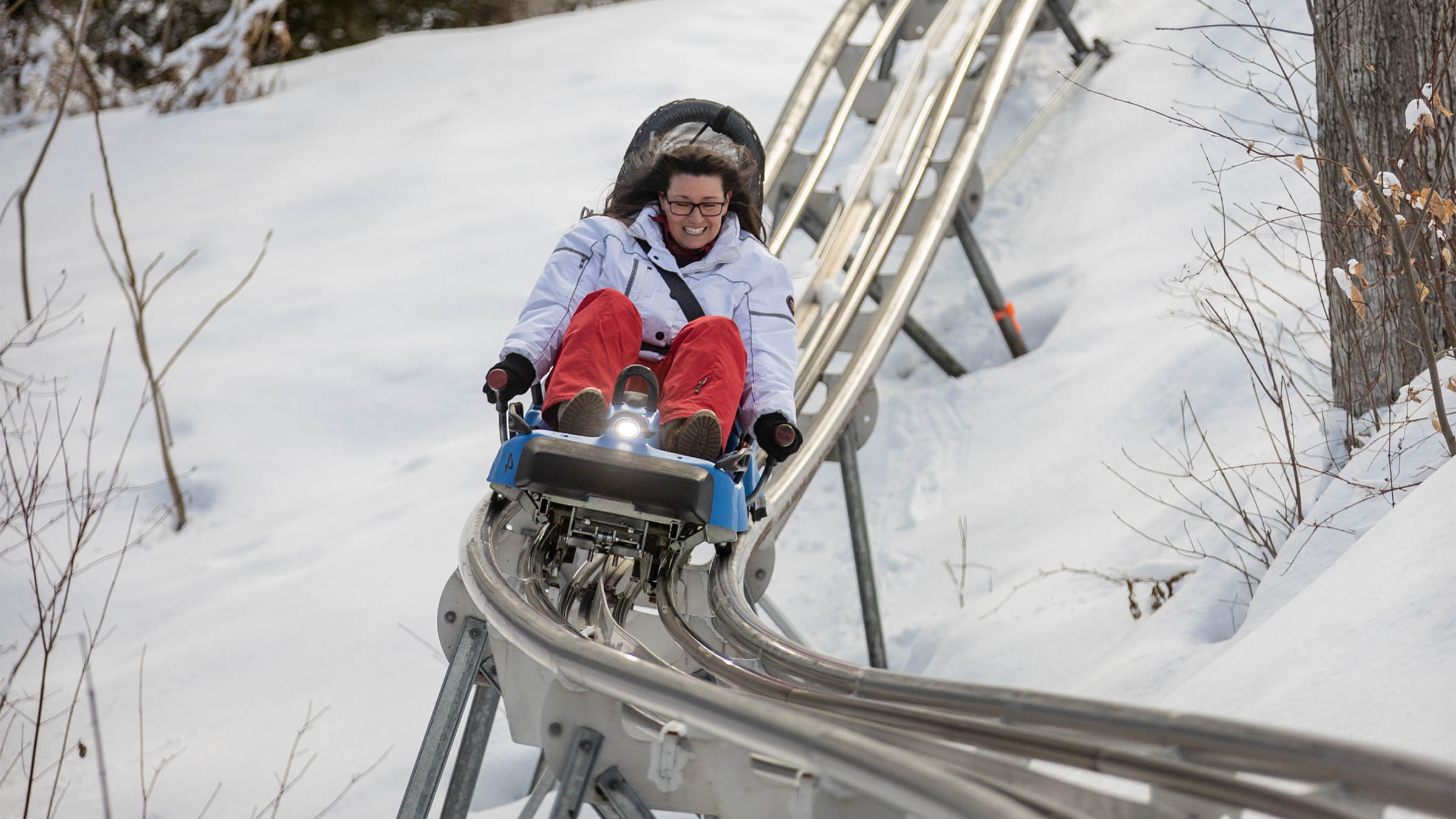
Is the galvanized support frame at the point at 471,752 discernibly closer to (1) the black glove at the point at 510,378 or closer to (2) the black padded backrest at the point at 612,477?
(2) the black padded backrest at the point at 612,477

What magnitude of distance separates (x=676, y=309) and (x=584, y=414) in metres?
0.57

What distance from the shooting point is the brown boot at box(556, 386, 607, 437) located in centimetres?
241

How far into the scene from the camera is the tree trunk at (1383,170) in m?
2.85

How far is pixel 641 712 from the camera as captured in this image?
72.8 inches

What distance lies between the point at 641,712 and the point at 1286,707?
3.46ft

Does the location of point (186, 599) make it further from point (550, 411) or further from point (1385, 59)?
point (1385, 59)

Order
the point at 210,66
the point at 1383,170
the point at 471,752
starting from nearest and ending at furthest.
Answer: the point at 471,752 < the point at 1383,170 < the point at 210,66

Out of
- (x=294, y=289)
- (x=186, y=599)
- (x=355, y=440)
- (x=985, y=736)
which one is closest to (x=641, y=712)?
(x=985, y=736)

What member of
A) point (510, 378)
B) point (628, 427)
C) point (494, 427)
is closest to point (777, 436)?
point (628, 427)

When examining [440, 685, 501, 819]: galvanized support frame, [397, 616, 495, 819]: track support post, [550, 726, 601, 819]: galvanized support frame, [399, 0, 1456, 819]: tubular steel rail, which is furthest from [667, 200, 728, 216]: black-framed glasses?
[550, 726, 601, 819]: galvanized support frame

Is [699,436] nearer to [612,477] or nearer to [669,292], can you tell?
[612,477]

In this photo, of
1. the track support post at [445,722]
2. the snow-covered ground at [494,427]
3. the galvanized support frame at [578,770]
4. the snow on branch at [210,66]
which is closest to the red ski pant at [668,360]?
the track support post at [445,722]

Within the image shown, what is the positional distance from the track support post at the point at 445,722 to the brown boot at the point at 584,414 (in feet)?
1.59

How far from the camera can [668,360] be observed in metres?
2.75
